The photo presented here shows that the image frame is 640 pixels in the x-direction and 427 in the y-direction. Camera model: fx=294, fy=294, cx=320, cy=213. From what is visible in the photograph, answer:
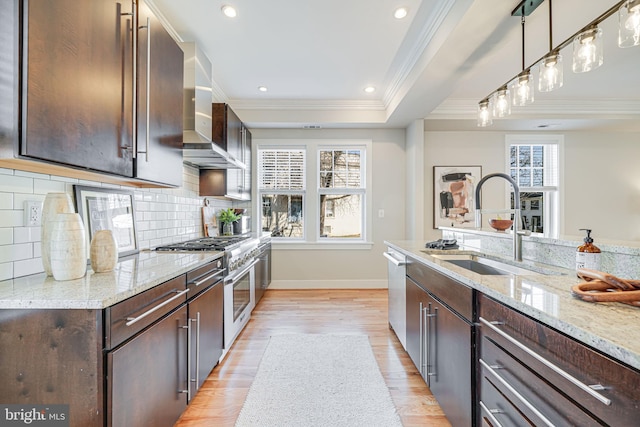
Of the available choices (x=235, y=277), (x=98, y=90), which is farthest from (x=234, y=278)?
(x=98, y=90)

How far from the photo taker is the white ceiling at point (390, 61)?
7.55 ft

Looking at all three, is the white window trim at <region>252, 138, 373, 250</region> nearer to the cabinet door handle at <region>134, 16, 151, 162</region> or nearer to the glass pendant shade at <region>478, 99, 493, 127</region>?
the glass pendant shade at <region>478, 99, 493, 127</region>

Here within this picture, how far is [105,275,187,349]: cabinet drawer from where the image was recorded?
1.06 m

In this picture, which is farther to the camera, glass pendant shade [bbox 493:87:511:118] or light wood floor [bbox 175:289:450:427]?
glass pendant shade [bbox 493:87:511:118]

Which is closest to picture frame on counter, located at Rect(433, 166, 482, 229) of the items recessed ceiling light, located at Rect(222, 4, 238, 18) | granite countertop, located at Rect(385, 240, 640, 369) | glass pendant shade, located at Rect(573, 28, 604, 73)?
glass pendant shade, located at Rect(573, 28, 604, 73)

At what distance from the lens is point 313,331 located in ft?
9.78

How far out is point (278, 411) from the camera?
178 centimetres

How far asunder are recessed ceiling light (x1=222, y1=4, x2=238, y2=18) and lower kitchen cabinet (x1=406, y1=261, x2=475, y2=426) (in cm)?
246

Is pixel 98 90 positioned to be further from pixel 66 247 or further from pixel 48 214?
pixel 66 247

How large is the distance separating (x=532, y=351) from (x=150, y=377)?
1476mm

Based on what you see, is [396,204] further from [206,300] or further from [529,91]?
[206,300]

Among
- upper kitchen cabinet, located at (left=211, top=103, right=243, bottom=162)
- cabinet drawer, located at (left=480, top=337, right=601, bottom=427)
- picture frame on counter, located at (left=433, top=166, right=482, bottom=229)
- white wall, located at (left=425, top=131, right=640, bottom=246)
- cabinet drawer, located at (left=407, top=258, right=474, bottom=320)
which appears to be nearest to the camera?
cabinet drawer, located at (left=480, top=337, right=601, bottom=427)

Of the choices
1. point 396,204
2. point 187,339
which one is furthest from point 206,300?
point 396,204

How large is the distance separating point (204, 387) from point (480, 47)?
330cm
